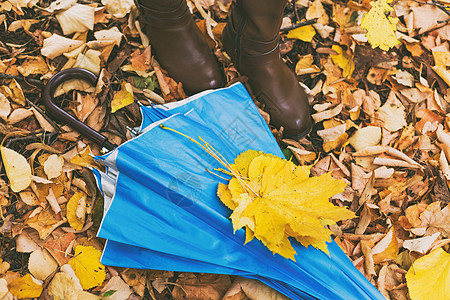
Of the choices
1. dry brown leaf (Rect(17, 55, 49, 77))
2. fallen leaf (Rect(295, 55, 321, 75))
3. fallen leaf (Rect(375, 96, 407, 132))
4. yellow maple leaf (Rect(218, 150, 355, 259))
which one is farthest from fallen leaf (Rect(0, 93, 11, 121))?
fallen leaf (Rect(375, 96, 407, 132))

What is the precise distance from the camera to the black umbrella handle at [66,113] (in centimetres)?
100

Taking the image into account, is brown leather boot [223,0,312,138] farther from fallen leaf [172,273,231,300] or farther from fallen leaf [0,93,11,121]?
fallen leaf [0,93,11,121]

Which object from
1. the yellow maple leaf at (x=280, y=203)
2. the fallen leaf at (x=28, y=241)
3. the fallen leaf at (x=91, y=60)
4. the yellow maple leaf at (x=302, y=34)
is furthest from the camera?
the yellow maple leaf at (x=302, y=34)

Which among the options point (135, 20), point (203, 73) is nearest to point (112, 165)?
point (203, 73)

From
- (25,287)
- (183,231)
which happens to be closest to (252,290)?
(183,231)

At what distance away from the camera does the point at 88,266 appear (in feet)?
3.02

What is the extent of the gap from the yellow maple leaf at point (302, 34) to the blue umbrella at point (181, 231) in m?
0.75

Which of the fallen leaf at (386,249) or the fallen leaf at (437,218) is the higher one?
the fallen leaf at (437,218)

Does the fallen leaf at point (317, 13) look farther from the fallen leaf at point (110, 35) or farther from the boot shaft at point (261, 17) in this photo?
the fallen leaf at point (110, 35)

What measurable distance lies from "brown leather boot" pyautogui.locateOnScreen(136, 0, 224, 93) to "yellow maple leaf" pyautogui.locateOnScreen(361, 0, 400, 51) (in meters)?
0.60

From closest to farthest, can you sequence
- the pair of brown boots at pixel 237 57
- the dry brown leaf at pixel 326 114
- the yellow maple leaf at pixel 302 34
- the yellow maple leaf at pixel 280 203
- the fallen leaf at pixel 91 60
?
the yellow maple leaf at pixel 280 203 < the pair of brown boots at pixel 237 57 < the fallen leaf at pixel 91 60 < the dry brown leaf at pixel 326 114 < the yellow maple leaf at pixel 302 34

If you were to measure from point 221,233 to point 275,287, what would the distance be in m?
0.22

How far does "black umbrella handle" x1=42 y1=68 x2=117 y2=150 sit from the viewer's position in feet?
3.27

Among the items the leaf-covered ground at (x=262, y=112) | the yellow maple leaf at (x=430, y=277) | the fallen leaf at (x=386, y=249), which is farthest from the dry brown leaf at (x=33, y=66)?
the yellow maple leaf at (x=430, y=277)
